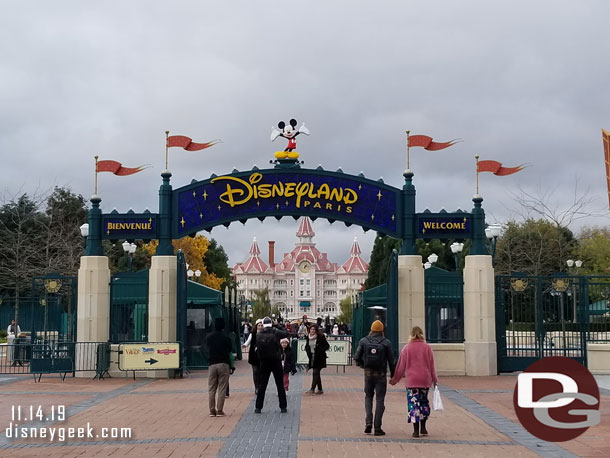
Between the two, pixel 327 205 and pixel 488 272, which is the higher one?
pixel 327 205

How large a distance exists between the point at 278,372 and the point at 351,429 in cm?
219

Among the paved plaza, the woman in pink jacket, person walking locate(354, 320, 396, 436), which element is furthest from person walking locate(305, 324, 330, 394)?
the woman in pink jacket

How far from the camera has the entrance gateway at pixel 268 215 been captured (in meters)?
21.8

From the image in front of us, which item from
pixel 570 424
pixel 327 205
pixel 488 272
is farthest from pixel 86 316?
pixel 570 424

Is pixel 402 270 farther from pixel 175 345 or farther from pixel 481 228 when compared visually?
pixel 175 345

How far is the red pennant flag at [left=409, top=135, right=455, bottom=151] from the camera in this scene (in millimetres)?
22484

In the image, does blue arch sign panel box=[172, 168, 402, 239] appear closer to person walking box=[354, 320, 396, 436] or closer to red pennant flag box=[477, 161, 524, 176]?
red pennant flag box=[477, 161, 524, 176]

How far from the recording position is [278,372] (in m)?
13.6

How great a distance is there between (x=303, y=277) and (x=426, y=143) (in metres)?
153

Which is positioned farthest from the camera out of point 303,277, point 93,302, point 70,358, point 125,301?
point 303,277

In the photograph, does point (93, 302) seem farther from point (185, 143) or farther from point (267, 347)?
point (267, 347)

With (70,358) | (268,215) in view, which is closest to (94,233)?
(70,358)

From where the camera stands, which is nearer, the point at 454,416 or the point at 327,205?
the point at 454,416

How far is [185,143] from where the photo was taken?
22.5m
